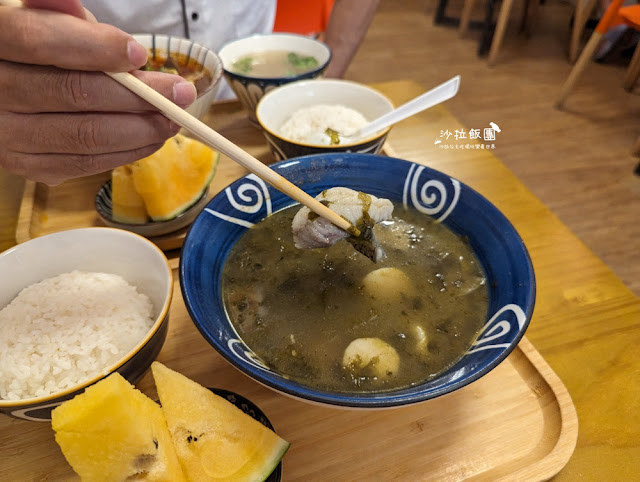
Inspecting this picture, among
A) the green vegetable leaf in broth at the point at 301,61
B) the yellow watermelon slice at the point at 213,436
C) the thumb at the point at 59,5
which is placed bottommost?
the yellow watermelon slice at the point at 213,436

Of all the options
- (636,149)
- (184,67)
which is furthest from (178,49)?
(636,149)

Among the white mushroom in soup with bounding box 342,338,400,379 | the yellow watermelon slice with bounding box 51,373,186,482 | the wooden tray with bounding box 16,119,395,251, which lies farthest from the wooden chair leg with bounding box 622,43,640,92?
the yellow watermelon slice with bounding box 51,373,186,482

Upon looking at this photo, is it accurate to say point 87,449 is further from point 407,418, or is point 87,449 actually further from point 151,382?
point 407,418

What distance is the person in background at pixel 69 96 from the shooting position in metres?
0.73

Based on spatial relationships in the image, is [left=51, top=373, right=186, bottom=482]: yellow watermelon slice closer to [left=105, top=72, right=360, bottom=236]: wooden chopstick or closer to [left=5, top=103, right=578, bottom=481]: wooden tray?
[left=5, top=103, right=578, bottom=481]: wooden tray

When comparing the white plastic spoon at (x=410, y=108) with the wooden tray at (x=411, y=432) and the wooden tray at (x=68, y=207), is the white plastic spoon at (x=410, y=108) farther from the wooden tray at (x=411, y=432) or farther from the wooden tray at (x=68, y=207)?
the wooden tray at (x=411, y=432)

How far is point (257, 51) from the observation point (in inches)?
74.0

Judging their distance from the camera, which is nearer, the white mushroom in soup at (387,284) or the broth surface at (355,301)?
the broth surface at (355,301)

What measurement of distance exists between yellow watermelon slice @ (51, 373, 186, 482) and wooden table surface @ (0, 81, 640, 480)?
2.25 feet

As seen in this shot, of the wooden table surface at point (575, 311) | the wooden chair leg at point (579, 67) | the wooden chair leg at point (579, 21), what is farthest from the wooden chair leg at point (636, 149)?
the wooden table surface at point (575, 311)

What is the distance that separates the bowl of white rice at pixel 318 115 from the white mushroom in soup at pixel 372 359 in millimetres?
595

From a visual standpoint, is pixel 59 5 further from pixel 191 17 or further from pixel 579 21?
pixel 579 21

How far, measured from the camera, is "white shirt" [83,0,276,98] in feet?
5.66

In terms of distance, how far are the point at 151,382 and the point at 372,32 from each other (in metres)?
4.77
